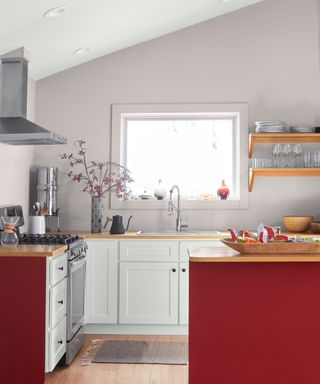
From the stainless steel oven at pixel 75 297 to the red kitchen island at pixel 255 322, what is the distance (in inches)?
47.9

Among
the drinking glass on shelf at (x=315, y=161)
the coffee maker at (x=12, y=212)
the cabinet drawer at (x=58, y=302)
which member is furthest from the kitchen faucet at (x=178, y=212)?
the cabinet drawer at (x=58, y=302)

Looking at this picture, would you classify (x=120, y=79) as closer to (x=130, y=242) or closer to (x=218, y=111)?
(x=218, y=111)

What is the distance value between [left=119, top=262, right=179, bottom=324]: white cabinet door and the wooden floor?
0.72 meters

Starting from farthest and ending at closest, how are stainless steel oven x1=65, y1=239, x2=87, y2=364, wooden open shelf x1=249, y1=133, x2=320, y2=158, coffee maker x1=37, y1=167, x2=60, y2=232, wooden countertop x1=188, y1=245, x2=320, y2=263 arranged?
coffee maker x1=37, y1=167, x2=60, y2=232 < wooden open shelf x1=249, y1=133, x2=320, y2=158 < stainless steel oven x1=65, y1=239, x2=87, y2=364 < wooden countertop x1=188, y1=245, x2=320, y2=263

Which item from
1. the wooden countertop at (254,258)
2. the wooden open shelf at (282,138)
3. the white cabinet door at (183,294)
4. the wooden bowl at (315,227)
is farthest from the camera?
the wooden open shelf at (282,138)

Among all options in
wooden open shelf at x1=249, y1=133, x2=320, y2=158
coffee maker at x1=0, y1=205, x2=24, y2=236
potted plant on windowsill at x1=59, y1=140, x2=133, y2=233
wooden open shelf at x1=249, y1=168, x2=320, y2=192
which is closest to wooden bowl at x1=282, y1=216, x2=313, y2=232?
wooden open shelf at x1=249, y1=168, x2=320, y2=192

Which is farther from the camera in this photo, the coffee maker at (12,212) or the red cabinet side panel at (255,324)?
the coffee maker at (12,212)

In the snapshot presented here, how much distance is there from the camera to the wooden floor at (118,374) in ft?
10.8

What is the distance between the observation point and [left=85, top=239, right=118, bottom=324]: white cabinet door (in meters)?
4.32

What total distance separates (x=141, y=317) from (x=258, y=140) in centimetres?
198

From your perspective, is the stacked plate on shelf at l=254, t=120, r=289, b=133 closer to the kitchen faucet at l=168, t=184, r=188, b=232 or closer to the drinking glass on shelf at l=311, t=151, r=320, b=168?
the drinking glass on shelf at l=311, t=151, r=320, b=168

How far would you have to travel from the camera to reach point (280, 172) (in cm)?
462

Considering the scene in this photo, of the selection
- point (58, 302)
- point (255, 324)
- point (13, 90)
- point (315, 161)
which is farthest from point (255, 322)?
point (13, 90)

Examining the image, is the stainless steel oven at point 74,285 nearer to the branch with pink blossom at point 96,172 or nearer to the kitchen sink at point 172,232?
the kitchen sink at point 172,232
